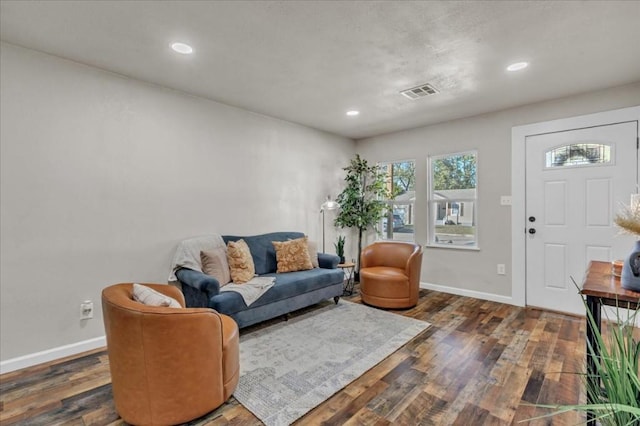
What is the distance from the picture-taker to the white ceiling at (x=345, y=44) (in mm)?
1948

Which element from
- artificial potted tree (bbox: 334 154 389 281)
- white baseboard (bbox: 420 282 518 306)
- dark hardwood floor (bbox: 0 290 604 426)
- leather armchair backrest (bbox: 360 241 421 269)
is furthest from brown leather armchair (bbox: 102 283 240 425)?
white baseboard (bbox: 420 282 518 306)

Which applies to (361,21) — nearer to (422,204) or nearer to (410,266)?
(410,266)

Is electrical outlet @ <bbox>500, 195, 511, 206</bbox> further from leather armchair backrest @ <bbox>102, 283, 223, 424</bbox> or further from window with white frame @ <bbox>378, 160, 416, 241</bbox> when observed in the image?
leather armchair backrest @ <bbox>102, 283, 223, 424</bbox>

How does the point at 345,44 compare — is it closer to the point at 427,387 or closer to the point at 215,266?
the point at 215,266

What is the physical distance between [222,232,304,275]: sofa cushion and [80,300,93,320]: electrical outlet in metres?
1.32

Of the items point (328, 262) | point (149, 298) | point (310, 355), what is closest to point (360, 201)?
point (328, 262)

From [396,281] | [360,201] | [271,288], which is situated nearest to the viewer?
[271,288]

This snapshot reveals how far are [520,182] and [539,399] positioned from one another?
102 inches

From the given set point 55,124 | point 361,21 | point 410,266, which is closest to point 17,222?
point 55,124

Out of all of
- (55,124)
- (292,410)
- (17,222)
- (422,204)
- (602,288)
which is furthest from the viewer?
(422,204)

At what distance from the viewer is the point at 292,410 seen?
74.3 inches

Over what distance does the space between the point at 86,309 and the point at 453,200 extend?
174 inches

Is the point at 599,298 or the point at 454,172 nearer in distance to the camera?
the point at 599,298

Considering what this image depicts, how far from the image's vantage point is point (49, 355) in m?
2.49
